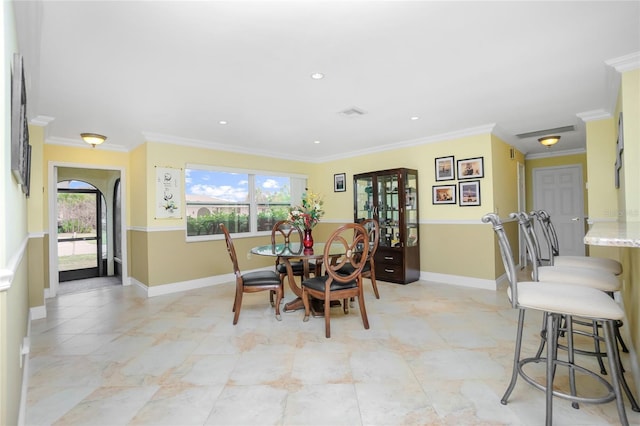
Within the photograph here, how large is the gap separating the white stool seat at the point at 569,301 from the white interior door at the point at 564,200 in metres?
5.91

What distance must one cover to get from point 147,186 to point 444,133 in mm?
4460

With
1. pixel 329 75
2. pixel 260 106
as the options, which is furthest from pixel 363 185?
pixel 329 75

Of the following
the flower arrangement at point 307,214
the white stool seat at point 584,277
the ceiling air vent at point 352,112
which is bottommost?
the white stool seat at point 584,277

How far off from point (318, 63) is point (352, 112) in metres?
1.26

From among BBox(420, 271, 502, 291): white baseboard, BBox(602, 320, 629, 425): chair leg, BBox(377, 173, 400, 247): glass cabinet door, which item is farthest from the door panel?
BBox(602, 320, 629, 425): chair leg

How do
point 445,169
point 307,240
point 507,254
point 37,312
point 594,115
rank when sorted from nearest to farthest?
point 507,254 < point 37,312 < point 307,240 < point 594,115 < point 445,169

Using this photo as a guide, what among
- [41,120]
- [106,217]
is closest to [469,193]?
[41,120]

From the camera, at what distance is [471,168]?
183 inches

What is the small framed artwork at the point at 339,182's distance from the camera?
6312 mm

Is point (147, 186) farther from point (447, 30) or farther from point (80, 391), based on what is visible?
point (447, 30)

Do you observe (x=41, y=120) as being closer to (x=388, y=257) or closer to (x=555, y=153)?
(x=388, y=257)

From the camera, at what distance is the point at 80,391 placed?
206 cm

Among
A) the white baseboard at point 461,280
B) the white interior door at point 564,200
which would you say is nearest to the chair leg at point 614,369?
the white baseboard at point 461,280

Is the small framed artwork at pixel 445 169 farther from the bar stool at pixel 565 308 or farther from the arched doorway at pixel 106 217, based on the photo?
the arched doorway at pixel 106 217
